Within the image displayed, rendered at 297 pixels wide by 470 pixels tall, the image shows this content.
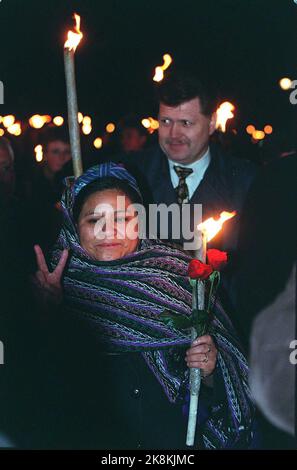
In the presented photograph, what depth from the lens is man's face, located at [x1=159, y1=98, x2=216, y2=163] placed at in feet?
15.5

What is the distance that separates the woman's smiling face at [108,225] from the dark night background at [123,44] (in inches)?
365

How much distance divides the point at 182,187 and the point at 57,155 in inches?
93.7

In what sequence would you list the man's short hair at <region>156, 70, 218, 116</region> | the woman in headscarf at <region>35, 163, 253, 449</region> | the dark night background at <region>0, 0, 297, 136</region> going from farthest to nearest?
the dark night background at <region>0, 0, 297, 136</region> < the man's short hair at <region>156, 70, 218, 116</region> < the woman in headscarf at <region>35, 163, 253, 449</region>

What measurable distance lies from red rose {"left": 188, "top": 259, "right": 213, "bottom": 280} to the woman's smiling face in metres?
0.66

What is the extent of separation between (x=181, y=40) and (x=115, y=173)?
11.6 metres

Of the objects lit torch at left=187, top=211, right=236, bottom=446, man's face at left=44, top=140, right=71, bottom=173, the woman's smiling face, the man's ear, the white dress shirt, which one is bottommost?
lit torch at left=187, top=211, right=236, bottom=446

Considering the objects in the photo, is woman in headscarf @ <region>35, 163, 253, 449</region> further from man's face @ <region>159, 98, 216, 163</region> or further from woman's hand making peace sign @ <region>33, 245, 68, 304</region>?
man's face @ <region>159, 98, 216, 163</region>

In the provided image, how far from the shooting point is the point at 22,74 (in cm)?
1420

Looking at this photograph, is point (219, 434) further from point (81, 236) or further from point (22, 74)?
point (22, 74)

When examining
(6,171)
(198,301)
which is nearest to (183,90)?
(6,171)

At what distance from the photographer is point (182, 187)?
4750 mm

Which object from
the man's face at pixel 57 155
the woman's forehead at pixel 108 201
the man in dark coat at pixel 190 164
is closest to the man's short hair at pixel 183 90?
the man in dark coat at pixel 190 164

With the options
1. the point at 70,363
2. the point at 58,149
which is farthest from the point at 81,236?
the point at 58,149

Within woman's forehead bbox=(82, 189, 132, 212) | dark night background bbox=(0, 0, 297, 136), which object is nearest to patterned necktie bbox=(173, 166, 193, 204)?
woman's forehead bbox=(82, 189, 132, 212)
